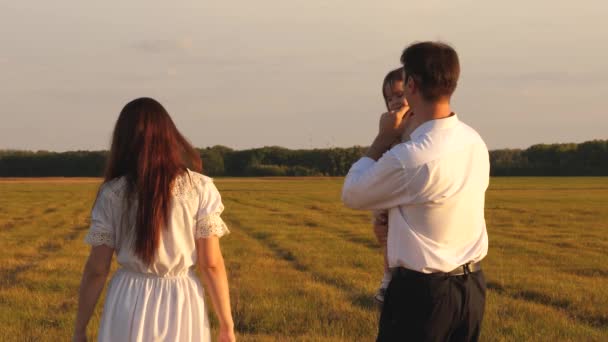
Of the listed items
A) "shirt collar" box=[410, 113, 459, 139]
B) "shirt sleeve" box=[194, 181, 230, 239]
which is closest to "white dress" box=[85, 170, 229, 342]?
"shirt sleeve" box=[194, 181, 230, 239]

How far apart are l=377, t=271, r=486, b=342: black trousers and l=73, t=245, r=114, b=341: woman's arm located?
1391 mm

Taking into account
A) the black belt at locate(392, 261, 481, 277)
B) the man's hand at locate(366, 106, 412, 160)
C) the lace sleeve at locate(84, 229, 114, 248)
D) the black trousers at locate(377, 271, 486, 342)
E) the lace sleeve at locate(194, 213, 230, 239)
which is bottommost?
the black trousers at locate(377, 271, 486, 342)

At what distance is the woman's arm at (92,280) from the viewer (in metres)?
4.18

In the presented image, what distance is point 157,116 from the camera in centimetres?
412

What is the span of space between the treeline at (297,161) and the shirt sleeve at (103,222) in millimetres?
95265

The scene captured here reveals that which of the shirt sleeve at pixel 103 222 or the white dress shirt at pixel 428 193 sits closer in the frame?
the white dress shirt at pixel 428 193

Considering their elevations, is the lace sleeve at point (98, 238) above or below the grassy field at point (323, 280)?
above

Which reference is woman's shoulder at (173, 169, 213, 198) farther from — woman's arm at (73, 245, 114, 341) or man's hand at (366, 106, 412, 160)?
man's hand at (366, 106, 412, 160)

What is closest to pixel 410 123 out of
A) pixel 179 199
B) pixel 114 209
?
pixel 179 199

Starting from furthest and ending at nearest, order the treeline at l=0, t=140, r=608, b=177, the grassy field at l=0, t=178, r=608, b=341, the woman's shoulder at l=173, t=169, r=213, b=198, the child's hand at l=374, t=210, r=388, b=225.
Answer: the treeline at l=0, t=140, r=608, b=177 < the grassy field at l=0, t=178, r=608, b=341 < the woman's shoulder at l=173, t=169, r=213, b=198 < the child's hand at l=374, t=210, r=388, b=225

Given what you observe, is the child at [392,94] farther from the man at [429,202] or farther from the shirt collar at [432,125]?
the shirt collar at [432,125]

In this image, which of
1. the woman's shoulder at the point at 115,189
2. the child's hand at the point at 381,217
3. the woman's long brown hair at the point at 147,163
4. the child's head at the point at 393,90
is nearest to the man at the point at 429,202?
the child's hand at the point at 381,217

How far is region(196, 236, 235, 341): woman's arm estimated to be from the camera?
4.20 metres

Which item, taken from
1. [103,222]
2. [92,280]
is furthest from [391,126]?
[92,280]
